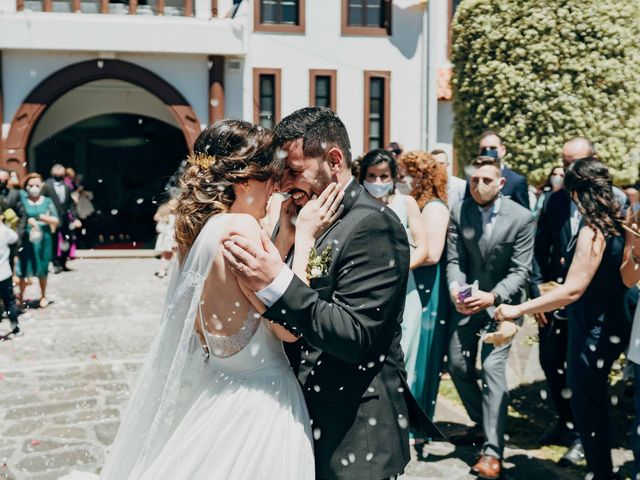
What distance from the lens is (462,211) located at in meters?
5.51

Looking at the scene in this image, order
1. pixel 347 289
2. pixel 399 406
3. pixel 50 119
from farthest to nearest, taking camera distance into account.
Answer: pixel 50 119 → pixel 399 406 → pixel 347 289

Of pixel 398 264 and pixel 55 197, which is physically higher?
pixel 398 264

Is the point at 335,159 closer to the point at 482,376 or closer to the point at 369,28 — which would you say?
the point at 482,376

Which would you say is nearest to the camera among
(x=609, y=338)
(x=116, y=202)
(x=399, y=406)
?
(x=399, y=406)

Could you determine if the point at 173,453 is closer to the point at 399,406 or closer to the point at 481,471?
the point at 399,406

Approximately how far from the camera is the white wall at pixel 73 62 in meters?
16.9

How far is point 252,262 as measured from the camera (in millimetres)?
2568

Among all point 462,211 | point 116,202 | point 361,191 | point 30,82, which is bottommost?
point 116,202

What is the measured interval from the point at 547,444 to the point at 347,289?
3424 millimetres

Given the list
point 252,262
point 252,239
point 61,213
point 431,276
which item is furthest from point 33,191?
point 252,262

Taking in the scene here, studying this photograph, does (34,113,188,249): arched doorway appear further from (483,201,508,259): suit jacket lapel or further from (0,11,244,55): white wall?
(483,201,508,259): suit jacket lapel

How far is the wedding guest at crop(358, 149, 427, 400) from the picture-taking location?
18.6 ft

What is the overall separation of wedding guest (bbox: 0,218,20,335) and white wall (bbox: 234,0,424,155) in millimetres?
9710

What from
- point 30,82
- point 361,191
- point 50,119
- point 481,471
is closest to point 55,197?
point 30,82
